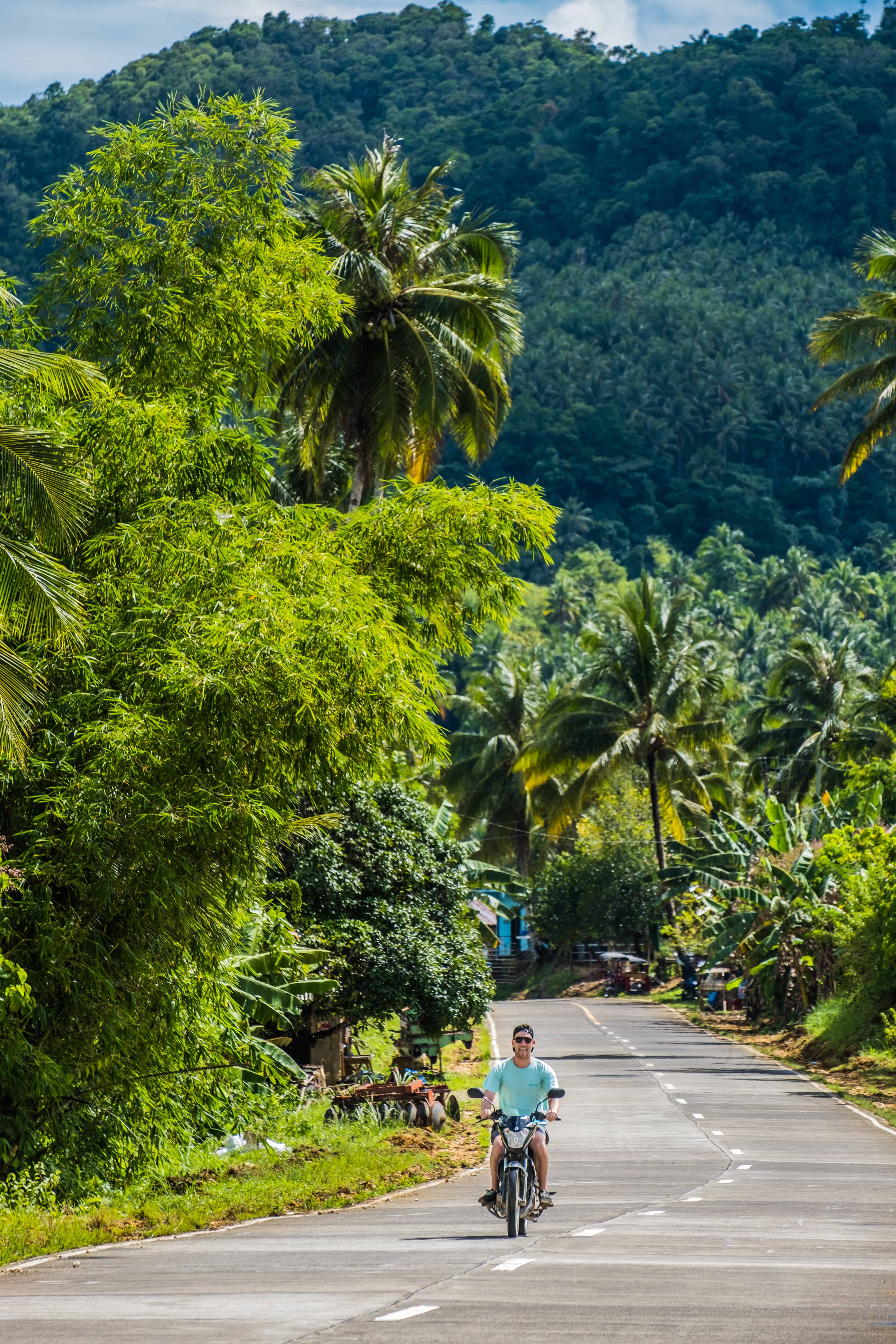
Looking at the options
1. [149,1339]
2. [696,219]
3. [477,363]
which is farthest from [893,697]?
[696,219]

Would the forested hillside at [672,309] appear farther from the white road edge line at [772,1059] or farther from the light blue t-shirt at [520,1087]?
the light blue t-shirt at [520,1087]

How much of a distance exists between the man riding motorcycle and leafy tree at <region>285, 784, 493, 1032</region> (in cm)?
907

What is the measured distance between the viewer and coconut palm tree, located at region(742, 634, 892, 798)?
62.2 m

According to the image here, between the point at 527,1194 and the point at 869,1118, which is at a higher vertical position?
the point at 527,1194

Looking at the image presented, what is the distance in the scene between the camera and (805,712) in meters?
66.5

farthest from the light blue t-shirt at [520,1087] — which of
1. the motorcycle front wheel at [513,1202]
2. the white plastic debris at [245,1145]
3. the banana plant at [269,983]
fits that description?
the white plastic debris at [245,1145]

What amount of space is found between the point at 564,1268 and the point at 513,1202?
1.77 metres

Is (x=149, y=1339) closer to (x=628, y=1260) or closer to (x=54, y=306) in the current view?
→ (x=628, y=1260)

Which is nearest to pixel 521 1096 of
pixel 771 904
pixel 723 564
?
pixel 771 904

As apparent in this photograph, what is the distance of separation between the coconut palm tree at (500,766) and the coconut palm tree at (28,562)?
163 ft

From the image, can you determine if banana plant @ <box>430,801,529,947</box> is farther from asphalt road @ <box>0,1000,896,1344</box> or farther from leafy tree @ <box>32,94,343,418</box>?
leafy tree @ <box>32,94,343,418</box>

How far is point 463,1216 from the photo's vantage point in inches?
527

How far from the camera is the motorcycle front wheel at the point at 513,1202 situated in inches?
458

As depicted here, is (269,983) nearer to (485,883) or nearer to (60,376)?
(60,376)
